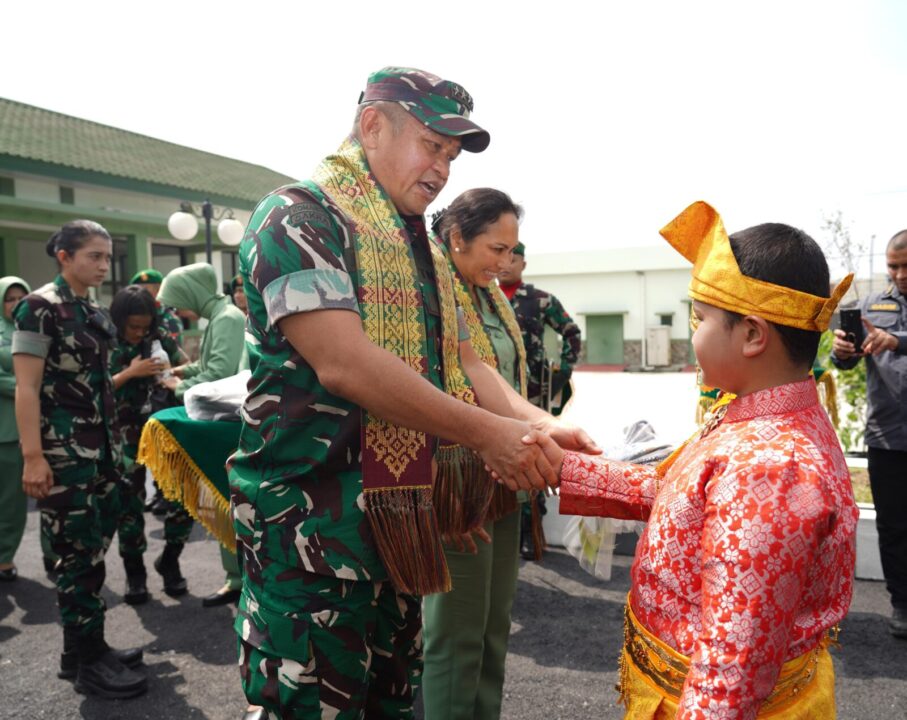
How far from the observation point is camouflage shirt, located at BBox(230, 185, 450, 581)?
1.57 metres

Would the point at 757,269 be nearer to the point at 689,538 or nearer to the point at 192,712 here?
the point at 689,538

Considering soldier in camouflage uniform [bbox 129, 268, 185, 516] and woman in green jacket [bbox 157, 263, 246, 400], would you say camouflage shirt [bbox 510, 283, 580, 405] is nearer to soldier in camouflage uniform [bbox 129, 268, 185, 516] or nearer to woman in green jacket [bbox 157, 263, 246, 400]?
woman in green jacket [bbox 157, 263, 246, 400]

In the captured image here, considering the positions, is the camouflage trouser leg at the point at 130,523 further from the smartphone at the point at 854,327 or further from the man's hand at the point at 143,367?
the smartphone at the point at 854,327

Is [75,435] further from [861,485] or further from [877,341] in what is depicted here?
[861,485]

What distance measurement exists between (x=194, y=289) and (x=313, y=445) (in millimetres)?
4122

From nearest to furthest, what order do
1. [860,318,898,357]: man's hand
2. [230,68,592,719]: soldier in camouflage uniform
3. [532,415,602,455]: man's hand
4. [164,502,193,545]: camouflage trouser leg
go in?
[230,68,592,719]: soldier in camouflage uniform < [532,415,602,455]: man's hand < [860,318,898,357]: man's hand < [164,502,193,545]: camouflage trouser leg

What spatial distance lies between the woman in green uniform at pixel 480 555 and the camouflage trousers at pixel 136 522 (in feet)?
8.80

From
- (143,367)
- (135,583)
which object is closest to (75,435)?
(143,367)

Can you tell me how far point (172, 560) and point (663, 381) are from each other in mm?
18151

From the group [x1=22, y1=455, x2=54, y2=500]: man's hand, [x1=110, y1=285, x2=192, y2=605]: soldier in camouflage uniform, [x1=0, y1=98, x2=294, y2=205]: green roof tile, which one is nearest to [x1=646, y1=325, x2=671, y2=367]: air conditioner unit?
[x1=0, y1=98, x2=294, y2=205]: green roof tile

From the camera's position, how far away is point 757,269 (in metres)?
1.31

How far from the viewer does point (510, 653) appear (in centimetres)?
376

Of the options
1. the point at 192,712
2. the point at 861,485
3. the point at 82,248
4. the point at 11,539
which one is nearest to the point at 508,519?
the point at 192,712

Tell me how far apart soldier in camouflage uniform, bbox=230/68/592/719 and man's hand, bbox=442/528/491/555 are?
0.47m
